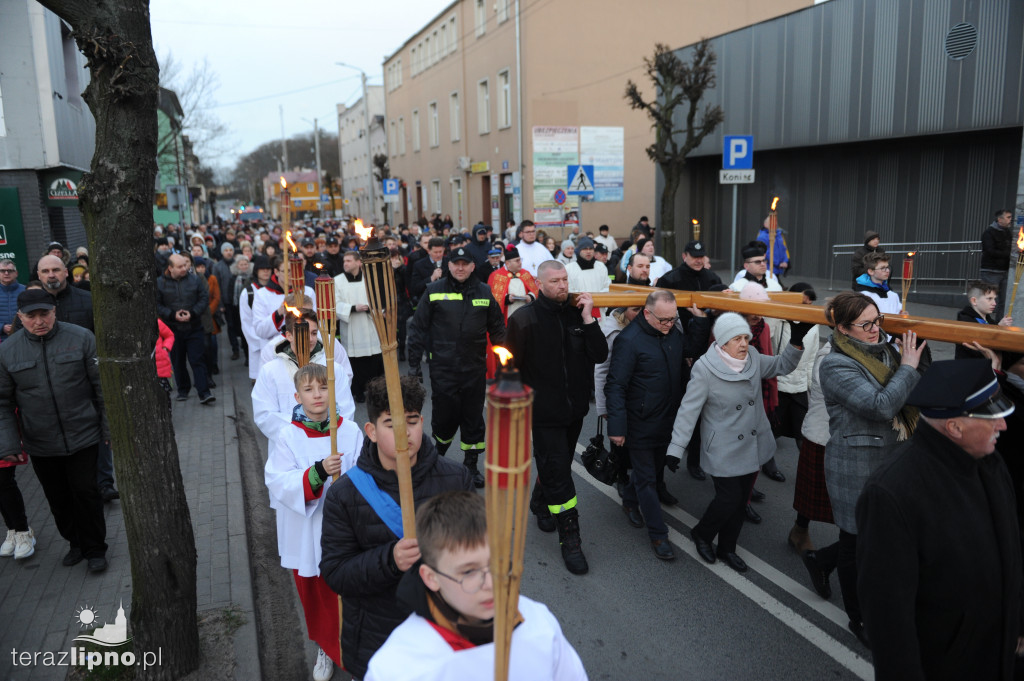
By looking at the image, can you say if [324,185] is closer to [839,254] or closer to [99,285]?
[839,254]

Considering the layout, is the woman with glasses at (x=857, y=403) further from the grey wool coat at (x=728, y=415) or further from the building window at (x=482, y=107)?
the building window at (x=482, y=107)

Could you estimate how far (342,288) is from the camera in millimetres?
8945

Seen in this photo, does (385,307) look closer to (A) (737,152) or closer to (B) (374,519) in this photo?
(B) (374,519)

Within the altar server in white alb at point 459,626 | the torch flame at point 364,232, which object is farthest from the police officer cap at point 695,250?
the altar server in white alb at point 459,626

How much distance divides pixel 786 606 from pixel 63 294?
638cm

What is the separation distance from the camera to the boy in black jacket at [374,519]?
107 inches

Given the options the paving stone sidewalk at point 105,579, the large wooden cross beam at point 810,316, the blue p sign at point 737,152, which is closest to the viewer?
the large wooden cross beam at point 810,316

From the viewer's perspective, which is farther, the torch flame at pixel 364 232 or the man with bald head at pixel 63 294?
the man with bald head at pixel 63 294

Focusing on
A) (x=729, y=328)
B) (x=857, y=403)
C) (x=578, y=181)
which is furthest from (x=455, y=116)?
(x=857, y=403)

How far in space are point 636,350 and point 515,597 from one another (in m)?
3.69

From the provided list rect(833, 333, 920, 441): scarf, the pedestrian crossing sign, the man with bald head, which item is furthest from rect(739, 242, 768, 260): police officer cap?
the pedestrian crossing sign

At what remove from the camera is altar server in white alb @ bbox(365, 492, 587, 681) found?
5.92 ft

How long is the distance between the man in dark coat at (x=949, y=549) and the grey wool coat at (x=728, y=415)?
84.3 inches

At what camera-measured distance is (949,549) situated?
2504 millimetres
